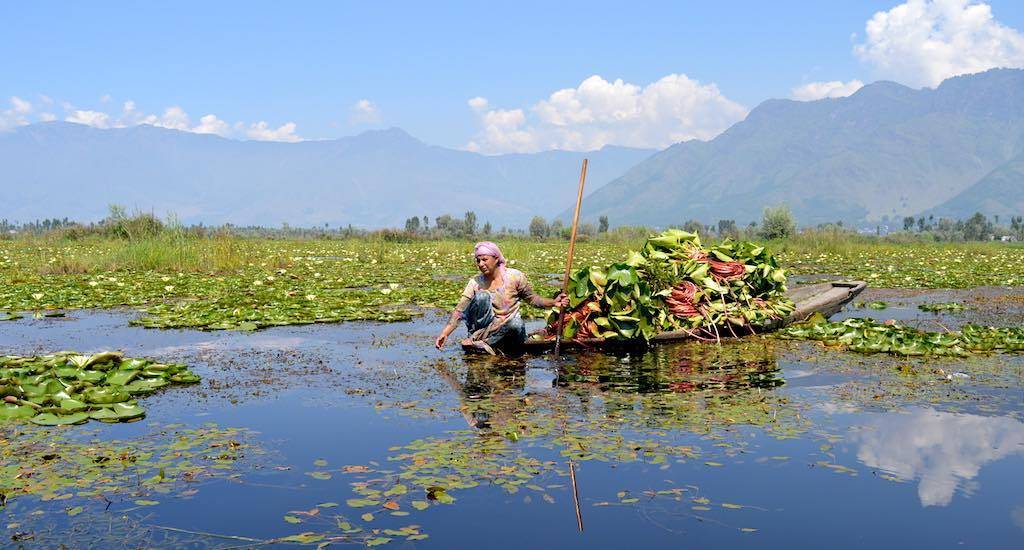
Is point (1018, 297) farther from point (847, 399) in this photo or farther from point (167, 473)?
point (167, 473)

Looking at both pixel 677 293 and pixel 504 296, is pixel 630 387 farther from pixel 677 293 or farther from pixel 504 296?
pixel 677 293

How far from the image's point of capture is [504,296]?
30.0 ft

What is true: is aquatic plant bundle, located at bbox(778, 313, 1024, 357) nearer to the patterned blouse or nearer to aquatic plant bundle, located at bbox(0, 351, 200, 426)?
the patterned blouse

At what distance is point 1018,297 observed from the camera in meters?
16.5

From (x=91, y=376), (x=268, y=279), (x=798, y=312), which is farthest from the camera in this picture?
(x=268, y=279)

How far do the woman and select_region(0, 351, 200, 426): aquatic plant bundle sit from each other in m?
2.76

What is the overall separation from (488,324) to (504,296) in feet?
1.11

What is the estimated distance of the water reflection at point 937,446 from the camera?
207 inches

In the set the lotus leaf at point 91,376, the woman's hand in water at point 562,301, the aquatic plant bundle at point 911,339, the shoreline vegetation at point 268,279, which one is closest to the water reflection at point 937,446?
the aquatic plant bundle at point 911,339

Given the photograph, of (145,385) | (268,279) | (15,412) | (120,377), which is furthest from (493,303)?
(268,279)

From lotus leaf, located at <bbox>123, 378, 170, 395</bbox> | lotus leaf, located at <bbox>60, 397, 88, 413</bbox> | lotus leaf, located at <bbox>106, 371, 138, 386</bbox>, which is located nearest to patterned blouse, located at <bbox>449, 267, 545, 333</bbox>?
lotus leaf, located at <bbox>123, 378, 170, 395</bbox>

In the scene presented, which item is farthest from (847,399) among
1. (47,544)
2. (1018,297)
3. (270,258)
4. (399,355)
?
Answer: (270,258)

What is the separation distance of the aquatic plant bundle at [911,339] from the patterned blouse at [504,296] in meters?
3.70

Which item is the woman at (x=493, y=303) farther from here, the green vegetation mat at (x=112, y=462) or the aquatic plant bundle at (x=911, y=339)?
the aquatic plant bundle at (x=911, y=339)
